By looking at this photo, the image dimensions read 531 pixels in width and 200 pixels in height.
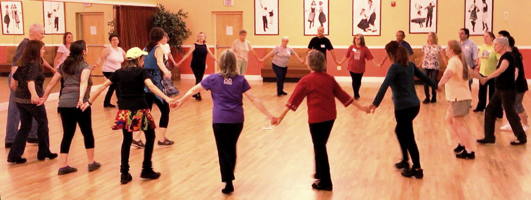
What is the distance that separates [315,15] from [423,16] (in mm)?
2978

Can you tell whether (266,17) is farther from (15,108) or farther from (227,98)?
(227,98)

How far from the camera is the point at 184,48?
18.6 metres

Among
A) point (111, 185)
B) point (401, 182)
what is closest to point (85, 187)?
point (111, 185)

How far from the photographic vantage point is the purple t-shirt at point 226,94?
5504 millimetres

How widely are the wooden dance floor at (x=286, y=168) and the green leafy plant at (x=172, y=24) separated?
8114mm

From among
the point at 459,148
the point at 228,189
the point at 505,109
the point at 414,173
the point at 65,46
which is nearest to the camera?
the point at 228,189

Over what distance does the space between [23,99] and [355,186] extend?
3901 mm

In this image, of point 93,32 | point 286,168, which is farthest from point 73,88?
point 93,32

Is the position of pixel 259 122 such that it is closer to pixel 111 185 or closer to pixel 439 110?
pixel 439 110

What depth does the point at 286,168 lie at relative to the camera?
6.79m

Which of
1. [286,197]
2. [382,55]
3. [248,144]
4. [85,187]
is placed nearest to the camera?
[286,197]

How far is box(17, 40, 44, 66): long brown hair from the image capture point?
6789 mm

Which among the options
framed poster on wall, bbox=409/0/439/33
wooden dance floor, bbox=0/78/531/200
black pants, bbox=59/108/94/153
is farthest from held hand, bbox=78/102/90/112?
framed poster on wall, bbox=409/0/439/33

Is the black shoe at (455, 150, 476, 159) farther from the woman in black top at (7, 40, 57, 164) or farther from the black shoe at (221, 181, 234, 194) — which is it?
the woman in black top at (7, 40, 57, 164)
